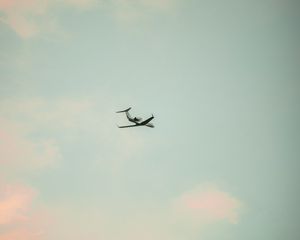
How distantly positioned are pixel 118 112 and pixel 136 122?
516 cm

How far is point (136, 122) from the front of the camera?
102 metres

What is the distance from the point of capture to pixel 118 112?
102312 mm
